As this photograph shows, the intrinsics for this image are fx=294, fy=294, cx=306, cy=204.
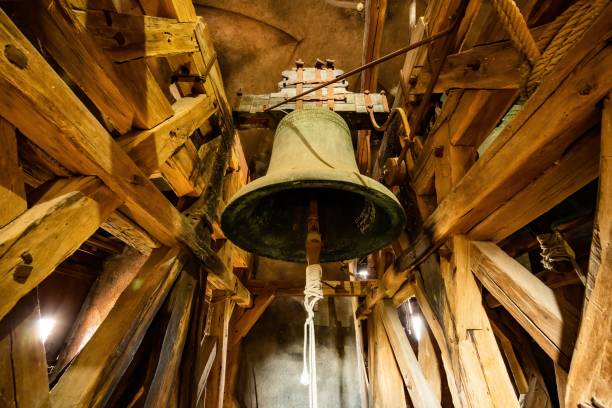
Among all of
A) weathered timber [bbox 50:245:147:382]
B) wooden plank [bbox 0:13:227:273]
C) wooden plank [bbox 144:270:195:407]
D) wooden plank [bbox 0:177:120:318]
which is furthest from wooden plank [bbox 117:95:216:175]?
weathered timber [bbox 50:245:147:382]

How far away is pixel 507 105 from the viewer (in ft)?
5.12

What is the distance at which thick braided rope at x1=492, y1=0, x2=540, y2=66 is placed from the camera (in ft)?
3.27

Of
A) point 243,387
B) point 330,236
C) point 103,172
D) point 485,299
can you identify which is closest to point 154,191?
point 103,172

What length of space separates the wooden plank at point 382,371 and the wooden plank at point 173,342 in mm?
1789

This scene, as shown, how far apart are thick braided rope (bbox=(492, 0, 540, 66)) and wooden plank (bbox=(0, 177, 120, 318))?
154 cm

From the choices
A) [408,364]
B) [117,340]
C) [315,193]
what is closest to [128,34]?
[315,193]

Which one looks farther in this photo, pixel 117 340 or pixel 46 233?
pixel 117 340

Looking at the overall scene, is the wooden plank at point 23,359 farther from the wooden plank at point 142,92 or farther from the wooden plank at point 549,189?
the wooden plank at point 549,189

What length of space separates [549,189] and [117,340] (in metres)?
1.83

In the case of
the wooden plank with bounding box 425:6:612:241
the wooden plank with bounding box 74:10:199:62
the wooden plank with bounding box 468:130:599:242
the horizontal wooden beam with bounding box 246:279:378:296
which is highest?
the wooden plank with bounding box 74:10:199:62

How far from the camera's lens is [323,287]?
3447mm

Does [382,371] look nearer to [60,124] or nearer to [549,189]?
[549,189]

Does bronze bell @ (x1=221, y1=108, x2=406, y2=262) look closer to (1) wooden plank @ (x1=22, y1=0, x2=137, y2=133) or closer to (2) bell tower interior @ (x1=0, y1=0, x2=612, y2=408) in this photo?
(2) bell tower interior @ (x1=0, y1=0, x2=612, y2=408)

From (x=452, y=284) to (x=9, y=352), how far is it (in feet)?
5.46
